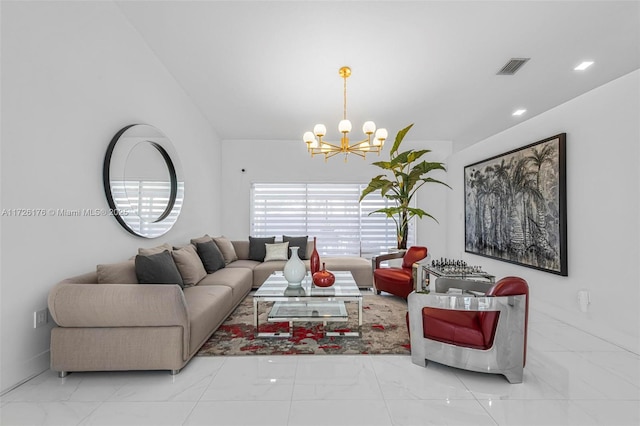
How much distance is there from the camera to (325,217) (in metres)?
6.68

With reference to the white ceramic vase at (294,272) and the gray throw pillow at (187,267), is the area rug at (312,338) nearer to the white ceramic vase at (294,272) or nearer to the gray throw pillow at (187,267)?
the white ceramic vase at (294,272)

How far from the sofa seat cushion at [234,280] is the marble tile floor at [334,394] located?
1.12 m

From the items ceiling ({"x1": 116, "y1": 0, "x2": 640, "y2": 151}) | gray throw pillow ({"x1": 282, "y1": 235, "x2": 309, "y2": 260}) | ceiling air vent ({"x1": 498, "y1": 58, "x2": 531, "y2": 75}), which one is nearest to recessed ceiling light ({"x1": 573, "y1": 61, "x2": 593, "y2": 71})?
ceiling ({"x1": 116, "y1": 0, "x2": 640, "y2": 151})

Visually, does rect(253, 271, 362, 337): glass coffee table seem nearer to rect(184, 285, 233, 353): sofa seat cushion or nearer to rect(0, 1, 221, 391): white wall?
rect(184, 285, 233, 353): sofa seat cushion

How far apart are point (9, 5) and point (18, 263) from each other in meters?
1.64

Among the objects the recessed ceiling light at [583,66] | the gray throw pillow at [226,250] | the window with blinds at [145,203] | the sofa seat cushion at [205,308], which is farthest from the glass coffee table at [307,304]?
the recessed ceiling light at [583,66]

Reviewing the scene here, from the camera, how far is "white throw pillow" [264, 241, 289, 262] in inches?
206

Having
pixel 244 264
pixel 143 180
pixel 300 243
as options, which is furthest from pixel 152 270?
pixel 300 243

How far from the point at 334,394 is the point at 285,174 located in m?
5.08

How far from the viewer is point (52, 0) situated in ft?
7.51

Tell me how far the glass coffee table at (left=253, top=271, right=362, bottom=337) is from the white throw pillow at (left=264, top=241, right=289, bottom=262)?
1.81 metres

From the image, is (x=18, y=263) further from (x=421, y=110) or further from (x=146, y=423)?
(x=421, y=110)

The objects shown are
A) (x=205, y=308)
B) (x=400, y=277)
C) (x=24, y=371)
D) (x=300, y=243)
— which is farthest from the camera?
(x=300, y=243)

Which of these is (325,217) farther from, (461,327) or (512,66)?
(461,327)
